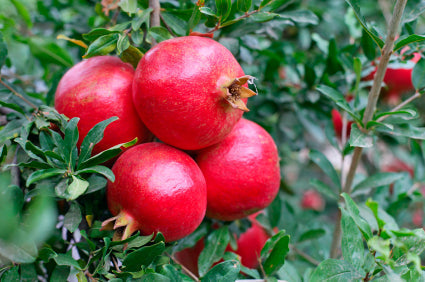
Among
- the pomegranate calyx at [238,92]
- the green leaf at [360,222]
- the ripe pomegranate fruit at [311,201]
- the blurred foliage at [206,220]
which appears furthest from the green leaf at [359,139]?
the ripe pomegranate fruit at [311,201]

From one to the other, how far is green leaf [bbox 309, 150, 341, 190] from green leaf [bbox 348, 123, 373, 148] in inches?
9.2

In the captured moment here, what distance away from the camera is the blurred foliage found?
0.64m

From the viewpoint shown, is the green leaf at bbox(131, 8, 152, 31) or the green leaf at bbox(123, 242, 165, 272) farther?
the green leaf at bbox(131, 8, 152, 31)

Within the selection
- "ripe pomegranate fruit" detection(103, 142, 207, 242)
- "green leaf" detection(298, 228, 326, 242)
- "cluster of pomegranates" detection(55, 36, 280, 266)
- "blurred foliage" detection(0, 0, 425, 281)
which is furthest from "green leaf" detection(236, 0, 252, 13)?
"green leaf" detection(298, 228, 326, 242)

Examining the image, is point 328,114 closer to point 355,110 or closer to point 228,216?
point 355,110

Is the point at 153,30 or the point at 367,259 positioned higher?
the point at 153,30

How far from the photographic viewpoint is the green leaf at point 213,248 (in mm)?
846

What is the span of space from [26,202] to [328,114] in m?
0.94

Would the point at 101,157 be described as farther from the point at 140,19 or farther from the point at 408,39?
the point at 408,39

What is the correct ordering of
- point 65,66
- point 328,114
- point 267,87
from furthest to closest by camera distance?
Result: point 267,87
point 328,114
point 65,66

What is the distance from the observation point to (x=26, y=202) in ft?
2.46

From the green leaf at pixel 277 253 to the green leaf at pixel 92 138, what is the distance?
43cm

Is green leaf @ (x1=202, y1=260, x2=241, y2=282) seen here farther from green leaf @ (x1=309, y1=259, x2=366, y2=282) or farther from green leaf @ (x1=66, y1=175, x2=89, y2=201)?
green leaf @ (x1=66, y1=175, x2=89, y2=201)

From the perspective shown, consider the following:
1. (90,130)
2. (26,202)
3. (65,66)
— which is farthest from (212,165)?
(65,66)
